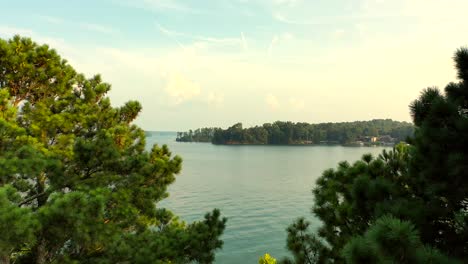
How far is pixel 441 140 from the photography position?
14.0ft

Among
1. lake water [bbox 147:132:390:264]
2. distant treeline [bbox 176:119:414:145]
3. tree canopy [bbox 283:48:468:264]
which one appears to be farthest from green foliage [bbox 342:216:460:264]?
distant treeline [bbox 176:119:414:145]

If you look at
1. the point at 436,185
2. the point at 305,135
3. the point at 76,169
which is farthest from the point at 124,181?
the point at 305,135

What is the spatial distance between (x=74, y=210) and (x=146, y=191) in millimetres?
3212

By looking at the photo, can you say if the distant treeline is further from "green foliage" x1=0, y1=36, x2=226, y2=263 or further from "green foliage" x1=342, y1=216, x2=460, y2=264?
"green foliage" x1=342, y1=216, x2=460, y2=264

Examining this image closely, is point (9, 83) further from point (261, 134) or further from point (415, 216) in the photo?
point (261, 134)

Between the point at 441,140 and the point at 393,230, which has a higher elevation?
the point at 441,140

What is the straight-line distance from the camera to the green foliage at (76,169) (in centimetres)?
806

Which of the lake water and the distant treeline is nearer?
the lake water

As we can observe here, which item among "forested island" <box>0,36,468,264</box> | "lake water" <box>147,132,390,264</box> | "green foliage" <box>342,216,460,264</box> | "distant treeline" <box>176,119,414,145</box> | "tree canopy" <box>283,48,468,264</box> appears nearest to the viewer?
"green foliage" <box>342,216,460,264</box>

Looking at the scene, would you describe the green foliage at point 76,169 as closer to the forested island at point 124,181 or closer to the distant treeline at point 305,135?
the forested island at point 124,181

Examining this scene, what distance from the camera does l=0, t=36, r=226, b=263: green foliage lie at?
806 cm

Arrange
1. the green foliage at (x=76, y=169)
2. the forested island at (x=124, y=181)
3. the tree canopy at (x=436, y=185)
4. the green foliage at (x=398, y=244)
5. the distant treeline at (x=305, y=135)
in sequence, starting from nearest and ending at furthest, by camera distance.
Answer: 1. the green foliage at (x=398, y=244)
2. the tree canopy at (x=436, y=185)
3. the forested island at (x=124, y=181)
4. the green foliage at (x=76, y=169)
5. the distant treeline at (x=305, y=135)

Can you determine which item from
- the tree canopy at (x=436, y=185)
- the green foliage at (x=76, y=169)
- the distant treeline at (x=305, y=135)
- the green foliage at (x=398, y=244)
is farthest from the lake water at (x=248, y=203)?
the distant treeline at (x=305, y=135)

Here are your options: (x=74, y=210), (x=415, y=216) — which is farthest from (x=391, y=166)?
(x=74, y=210)
